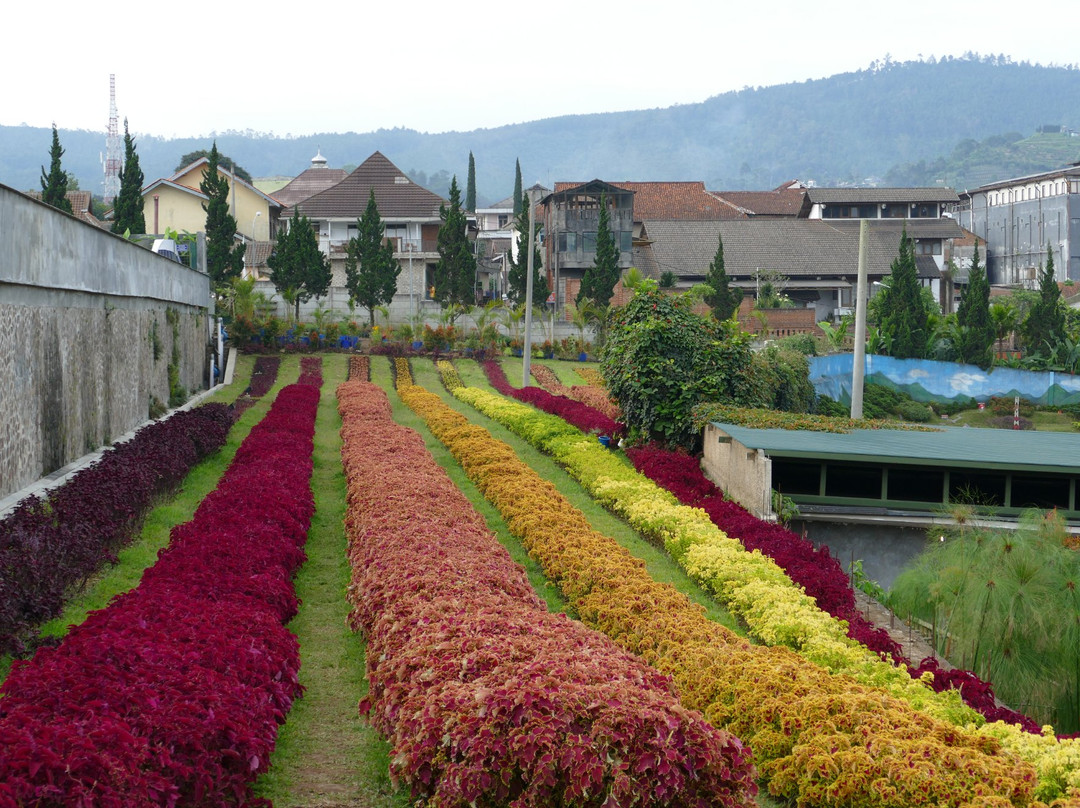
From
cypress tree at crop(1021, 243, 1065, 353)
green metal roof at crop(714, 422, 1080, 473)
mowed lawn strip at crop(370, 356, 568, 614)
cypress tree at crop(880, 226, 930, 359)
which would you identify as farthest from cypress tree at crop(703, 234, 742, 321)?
green metal roof at crop(714, 422, 1080, 473)

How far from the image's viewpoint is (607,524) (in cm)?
1866

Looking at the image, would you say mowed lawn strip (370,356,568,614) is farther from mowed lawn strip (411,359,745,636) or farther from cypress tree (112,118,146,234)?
cypress tree (112,118,146,234)

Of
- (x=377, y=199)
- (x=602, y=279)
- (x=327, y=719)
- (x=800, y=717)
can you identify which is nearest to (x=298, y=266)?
(x=602, y=279)

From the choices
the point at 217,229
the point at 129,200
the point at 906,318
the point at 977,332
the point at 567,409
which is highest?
the point at 129,200

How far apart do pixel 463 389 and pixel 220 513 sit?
25.5 metres

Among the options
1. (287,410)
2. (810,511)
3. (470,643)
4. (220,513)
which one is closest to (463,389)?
(287,410)

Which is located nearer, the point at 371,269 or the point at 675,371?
the point at 675,371

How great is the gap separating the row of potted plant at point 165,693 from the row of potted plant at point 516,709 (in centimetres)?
96

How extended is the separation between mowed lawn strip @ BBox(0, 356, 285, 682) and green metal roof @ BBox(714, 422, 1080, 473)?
31.1ft

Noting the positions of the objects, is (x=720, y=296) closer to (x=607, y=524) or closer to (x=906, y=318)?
(x=906, y=318)

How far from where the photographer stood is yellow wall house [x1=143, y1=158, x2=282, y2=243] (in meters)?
69.1

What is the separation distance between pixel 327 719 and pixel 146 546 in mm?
6243

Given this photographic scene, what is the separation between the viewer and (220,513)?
1411 cm

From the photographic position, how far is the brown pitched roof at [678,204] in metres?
87.4
